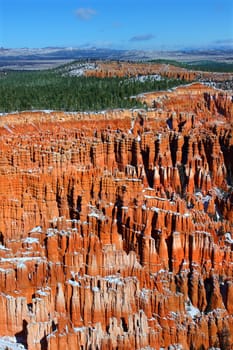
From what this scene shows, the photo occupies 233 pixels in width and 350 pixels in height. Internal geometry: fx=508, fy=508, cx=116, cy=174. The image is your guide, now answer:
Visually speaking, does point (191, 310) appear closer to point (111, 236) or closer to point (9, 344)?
point (111, 236)

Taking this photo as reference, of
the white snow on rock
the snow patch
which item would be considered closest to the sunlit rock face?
the snow patch

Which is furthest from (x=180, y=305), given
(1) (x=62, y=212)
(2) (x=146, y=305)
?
(1) (x=62, y=212)

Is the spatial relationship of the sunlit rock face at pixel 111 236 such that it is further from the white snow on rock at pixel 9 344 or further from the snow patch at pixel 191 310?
the white snow on rock at pixel 9 344

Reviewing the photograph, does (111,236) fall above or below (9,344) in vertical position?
above

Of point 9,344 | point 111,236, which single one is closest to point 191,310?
point 111,236

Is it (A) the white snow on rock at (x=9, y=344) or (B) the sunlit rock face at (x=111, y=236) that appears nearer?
(A) the white snow on rock at (x=9, y=344)

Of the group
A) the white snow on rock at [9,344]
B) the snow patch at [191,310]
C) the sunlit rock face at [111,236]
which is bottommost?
the white snow on rock at [9,344]

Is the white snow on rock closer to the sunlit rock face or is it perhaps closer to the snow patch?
the sunlit rock face

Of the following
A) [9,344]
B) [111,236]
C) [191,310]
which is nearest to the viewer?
[9,344]

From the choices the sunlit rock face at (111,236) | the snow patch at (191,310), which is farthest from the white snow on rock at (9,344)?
the snow patch at (191,310)
